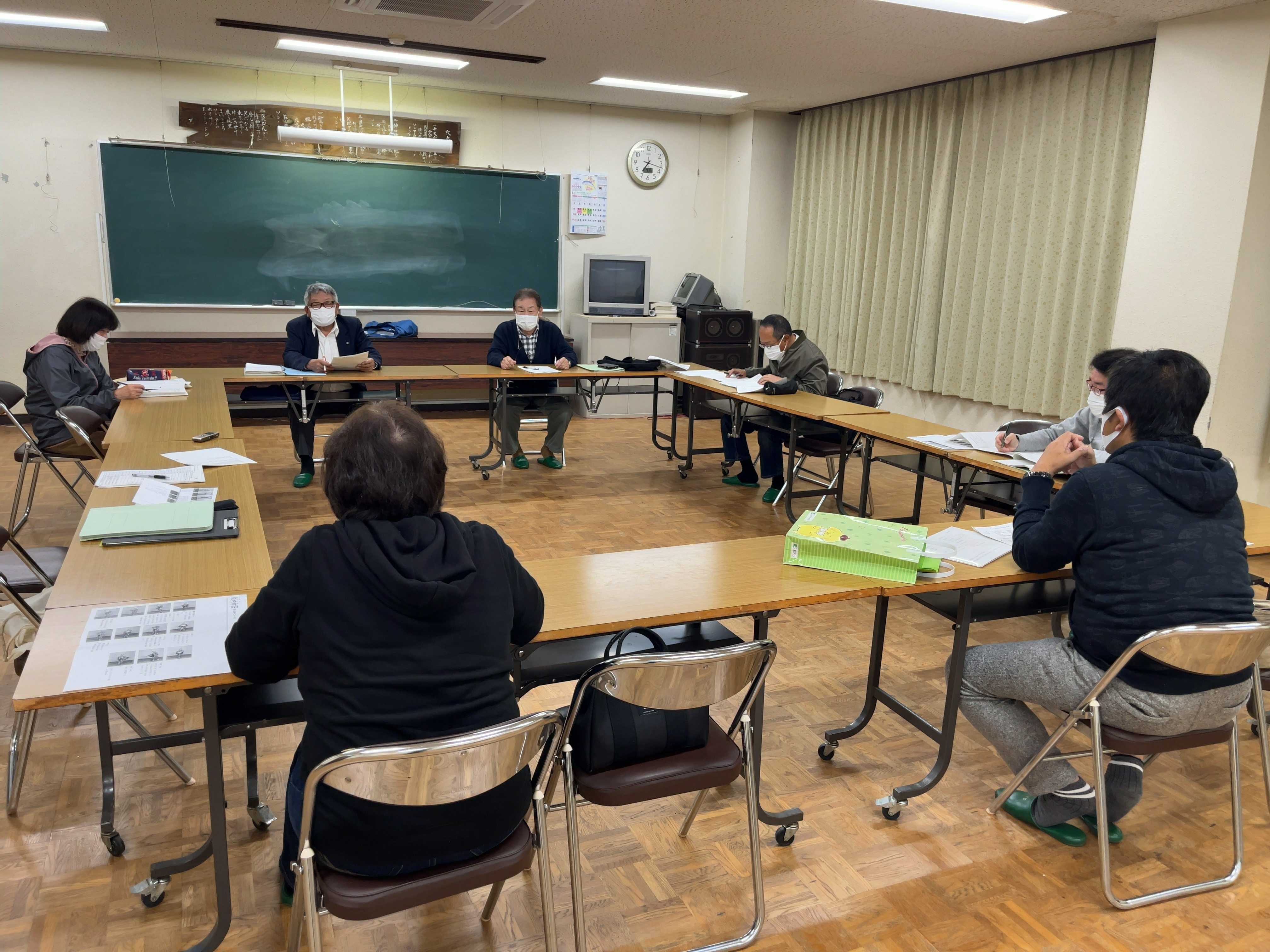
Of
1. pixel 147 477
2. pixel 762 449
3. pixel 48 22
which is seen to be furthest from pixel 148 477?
pixel 48 22

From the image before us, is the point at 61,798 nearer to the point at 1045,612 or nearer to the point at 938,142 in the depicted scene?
the point at 1045,612

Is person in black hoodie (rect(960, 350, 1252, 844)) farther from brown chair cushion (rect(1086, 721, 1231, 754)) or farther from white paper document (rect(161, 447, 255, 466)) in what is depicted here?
white paper document (rect(161, 447, 255, 466))

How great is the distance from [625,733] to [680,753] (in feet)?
0.48

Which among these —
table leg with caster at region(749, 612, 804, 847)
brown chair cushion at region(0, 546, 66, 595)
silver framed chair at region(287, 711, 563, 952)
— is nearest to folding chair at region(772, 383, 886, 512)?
table leg with caster at region(749, 612, 804, 847)

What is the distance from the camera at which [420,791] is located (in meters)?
1.36

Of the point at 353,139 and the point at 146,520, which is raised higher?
the point at 353,139

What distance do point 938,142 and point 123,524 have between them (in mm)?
6182

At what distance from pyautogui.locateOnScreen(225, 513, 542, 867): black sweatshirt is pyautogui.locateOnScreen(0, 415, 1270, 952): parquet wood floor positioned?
582mm

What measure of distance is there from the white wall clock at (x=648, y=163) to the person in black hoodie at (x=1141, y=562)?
6.68 m

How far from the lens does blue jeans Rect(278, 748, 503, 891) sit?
145cm

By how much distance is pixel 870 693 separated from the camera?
259 cm

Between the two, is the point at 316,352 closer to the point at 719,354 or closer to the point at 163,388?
the point at 163,388

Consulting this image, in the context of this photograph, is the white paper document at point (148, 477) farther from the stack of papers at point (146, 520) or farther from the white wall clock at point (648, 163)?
the white wall clock at point (648, 163)

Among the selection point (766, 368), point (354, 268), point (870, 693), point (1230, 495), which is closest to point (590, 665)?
point (870, 693)
